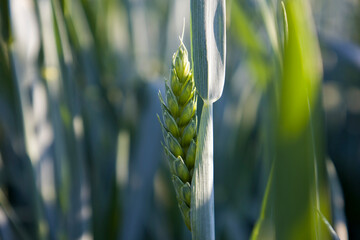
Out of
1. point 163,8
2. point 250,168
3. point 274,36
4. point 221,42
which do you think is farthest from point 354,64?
point 163,8

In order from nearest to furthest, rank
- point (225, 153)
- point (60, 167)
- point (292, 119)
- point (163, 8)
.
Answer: point (292, 119), point (60, 167), point (225, 153), point (163, 8)

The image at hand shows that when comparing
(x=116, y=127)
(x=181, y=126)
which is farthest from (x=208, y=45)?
(x=116, y=127)

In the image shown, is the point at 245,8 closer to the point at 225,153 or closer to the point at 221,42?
the point at 221,42

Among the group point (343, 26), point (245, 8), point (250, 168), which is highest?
point (343, 26)

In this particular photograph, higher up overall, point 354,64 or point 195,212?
point 354,64

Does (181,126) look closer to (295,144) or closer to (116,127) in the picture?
(295,144)
